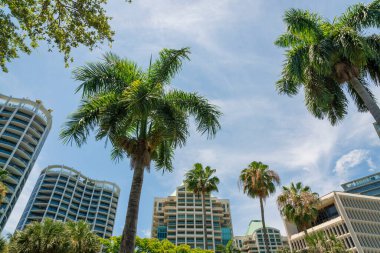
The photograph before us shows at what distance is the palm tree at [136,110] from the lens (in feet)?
35.3

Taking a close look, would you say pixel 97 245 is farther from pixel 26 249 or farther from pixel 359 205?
pixel 359 205

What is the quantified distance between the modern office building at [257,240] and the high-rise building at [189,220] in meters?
25.7

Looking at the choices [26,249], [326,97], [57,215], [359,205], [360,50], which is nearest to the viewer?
[360,50]

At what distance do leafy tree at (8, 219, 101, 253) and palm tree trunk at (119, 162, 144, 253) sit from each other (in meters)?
17.9

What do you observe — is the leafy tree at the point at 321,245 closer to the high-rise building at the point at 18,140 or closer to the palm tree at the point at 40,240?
the palm tree at the point at 40,240

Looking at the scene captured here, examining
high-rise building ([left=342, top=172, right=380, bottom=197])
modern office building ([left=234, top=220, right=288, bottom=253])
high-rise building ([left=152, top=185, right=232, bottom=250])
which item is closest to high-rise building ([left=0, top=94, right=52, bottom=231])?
high-rise building ([left=152, top=185, right=232, bottom=250])

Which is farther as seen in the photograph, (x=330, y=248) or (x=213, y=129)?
(x=330, y=248)

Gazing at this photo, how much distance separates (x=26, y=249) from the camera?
77.2 feet

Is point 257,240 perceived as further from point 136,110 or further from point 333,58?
point 136,110

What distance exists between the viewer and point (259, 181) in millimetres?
33906

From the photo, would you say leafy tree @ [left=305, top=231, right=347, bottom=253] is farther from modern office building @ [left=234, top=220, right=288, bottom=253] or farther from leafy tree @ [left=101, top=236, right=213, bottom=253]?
modern office building @ [left=234, top=220, right=288, bottom=253]

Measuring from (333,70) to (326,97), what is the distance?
1588 millimetres

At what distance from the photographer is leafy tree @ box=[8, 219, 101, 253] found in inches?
938

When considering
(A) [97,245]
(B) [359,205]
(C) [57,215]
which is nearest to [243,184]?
(A) [97,245]
